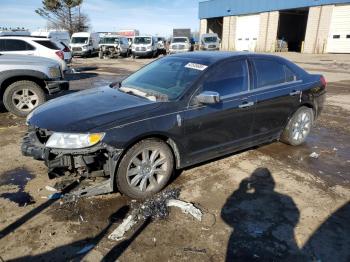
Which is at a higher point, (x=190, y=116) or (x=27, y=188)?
(x=190, y=116)

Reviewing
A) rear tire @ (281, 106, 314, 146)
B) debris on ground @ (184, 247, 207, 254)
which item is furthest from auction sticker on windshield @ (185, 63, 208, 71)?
debris on ground @ (184, 247, 207, 254)

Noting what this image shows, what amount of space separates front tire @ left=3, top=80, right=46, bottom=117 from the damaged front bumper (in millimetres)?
4171

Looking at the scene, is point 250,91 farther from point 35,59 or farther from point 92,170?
point 35,59

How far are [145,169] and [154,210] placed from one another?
49 cm

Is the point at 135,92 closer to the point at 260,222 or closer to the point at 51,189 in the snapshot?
the point at 51,189

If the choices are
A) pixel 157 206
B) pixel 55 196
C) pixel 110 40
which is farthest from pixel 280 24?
pixel 55 196

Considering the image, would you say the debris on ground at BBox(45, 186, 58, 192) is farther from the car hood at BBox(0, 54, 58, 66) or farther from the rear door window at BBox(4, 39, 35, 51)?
the rear door window at BBox(4, 39, 35, 51)

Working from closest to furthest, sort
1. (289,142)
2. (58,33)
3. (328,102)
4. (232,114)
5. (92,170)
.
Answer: (92,170), (232,114), (289,142), (328,102), (58,33)

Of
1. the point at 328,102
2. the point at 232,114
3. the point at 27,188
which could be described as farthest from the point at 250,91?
the point at 328,102

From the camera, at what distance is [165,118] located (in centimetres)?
376

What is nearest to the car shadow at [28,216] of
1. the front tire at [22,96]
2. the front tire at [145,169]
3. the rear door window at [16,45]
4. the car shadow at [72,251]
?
the car shadow at [72,251]

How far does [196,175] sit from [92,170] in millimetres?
1514

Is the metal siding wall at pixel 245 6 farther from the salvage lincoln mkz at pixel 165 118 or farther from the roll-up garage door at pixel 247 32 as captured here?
the salvage lincoln mkz at pixel 165 118

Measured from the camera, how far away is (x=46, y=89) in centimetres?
771
